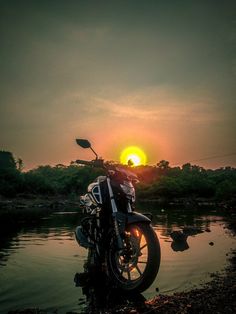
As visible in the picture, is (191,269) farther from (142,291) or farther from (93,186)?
(93,186)

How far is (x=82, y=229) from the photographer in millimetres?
7324

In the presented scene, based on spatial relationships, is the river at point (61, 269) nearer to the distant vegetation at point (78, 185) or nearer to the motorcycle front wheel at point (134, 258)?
the motorcycle front wheel at point (134, 258)

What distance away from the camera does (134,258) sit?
571cm

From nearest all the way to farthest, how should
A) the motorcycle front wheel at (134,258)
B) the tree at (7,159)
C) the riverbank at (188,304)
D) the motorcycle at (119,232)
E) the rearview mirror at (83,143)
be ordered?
the riverbank at (188,304) → the motorcycle front wheel at (134,258) → the motorcycle at (119,232) → the rearview mirror at (83,143) → the tree at (7,159)

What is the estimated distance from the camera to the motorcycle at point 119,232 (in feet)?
18.1

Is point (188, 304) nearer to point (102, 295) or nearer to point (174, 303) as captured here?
point (174, 303)

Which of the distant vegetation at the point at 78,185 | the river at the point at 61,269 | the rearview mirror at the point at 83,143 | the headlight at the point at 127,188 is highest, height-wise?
the distant vegetation at the point at 78,185

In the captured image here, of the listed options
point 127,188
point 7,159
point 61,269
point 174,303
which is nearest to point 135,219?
point 127,188

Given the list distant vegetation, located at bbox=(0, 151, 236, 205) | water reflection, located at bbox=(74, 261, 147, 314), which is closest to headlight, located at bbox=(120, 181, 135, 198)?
water reflection, located at bbox=(74, 261, 147, 314)

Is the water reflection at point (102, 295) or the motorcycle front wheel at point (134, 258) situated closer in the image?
the water reflection at point (102, 295)

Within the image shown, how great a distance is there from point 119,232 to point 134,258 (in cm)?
50

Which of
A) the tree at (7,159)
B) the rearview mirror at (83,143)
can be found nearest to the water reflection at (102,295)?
the rearview mirror at (83,143)

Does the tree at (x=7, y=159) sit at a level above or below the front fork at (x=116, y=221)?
above

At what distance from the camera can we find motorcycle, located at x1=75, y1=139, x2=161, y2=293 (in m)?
5.50
